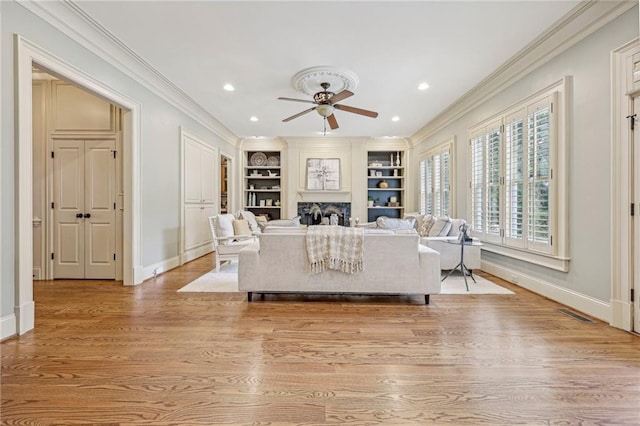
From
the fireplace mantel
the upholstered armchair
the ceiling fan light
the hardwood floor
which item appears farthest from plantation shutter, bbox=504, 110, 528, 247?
the fireplace mantel

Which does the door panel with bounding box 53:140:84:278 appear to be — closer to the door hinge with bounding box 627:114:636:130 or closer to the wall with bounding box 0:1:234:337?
the wall with bounding box 0:1:234:337

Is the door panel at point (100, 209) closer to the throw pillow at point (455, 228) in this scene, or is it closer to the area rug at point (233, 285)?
the area rug at point (233, 285)

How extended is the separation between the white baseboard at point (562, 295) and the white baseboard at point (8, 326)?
4973 millimetres

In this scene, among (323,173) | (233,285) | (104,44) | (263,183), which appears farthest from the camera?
(263,183)

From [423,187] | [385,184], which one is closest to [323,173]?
[385,184]

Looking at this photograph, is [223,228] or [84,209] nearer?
[84,209]

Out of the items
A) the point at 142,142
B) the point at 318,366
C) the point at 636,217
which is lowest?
the point at 318,366

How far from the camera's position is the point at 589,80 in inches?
118

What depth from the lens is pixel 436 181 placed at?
22.8ft

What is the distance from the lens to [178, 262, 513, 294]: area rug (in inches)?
152

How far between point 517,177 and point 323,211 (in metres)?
5.31

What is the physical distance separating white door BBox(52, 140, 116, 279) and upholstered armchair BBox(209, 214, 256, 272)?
1.39 m

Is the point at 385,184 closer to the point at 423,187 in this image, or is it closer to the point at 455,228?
the point at 423,187

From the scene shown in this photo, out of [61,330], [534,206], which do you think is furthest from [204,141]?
[534,206]
